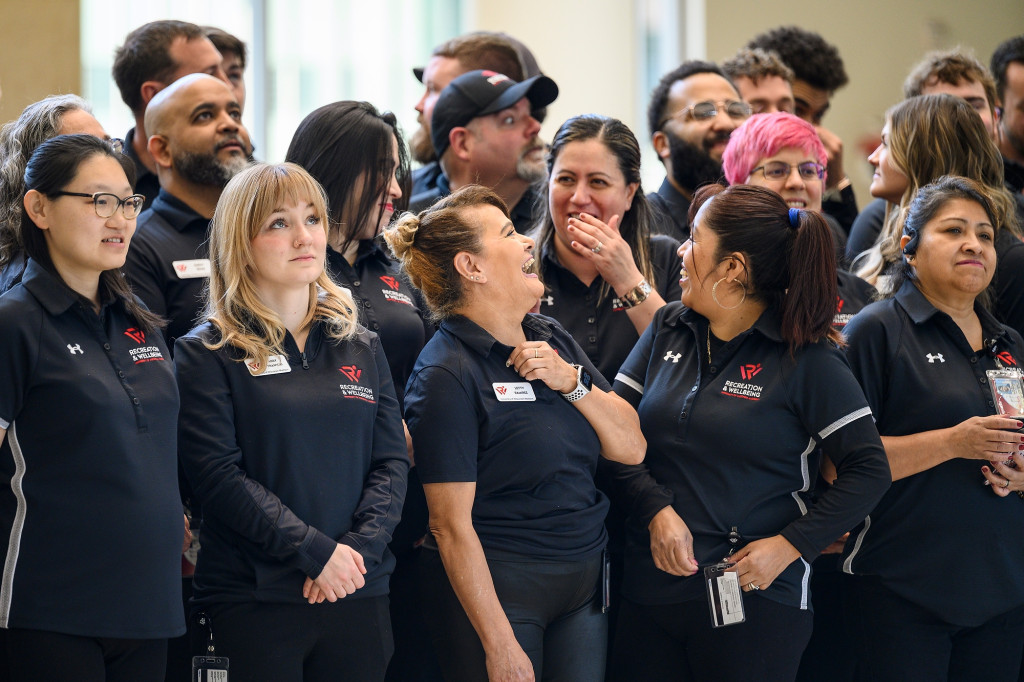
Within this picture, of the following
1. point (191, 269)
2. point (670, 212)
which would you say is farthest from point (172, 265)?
point (670, 212)

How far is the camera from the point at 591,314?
287 cm

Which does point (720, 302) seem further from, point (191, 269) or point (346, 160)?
point (191, 269)

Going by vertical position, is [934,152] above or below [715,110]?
below

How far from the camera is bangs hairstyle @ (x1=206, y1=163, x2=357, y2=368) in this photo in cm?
227

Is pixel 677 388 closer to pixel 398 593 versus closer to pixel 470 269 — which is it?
pixel 470 269

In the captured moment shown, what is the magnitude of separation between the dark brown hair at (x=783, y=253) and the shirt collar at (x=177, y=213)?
1.43 m

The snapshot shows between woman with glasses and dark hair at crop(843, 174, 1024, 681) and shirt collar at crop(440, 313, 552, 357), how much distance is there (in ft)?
2.77

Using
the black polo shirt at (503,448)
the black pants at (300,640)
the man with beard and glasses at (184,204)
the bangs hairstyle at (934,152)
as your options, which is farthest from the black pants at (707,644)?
the bangs hairstyle at (934,152)

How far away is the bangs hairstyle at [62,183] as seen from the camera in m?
2.14

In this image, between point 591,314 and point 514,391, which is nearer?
point 514,391

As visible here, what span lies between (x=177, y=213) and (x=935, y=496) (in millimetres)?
2191

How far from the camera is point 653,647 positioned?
94.7 inches

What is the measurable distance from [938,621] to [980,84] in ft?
7.72

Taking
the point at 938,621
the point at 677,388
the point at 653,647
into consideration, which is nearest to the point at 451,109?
the point at 677,388
